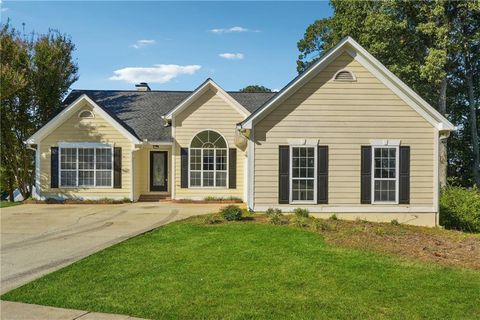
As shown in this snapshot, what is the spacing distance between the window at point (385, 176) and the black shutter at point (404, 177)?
158 millimetres

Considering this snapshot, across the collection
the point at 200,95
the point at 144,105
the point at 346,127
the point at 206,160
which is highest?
the point at 200,95

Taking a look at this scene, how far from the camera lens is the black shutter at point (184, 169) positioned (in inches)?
757

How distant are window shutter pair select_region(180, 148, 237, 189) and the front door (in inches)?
65.5

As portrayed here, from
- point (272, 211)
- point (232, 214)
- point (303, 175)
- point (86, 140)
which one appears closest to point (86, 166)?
point (86, 140)

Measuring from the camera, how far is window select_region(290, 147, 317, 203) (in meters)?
14.1

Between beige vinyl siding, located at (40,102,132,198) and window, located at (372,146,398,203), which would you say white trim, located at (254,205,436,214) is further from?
beige vinyl siding, located at (40,102,132,198)

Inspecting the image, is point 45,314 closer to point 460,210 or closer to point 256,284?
point 256,284

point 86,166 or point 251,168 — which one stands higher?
point 251,168

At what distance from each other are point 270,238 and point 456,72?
25.4 m

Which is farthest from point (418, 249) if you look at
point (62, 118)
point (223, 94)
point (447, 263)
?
point (62, 118)

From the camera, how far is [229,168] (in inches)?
760

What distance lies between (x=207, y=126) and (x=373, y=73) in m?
8.08

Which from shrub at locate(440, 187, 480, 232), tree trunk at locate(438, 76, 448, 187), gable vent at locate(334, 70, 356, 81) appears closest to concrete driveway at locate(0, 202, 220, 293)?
gable vent at locate(334, 70, 356, 81)

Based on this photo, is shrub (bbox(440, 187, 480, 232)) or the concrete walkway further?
shrub (bbox(440, 187, 480, 232))
